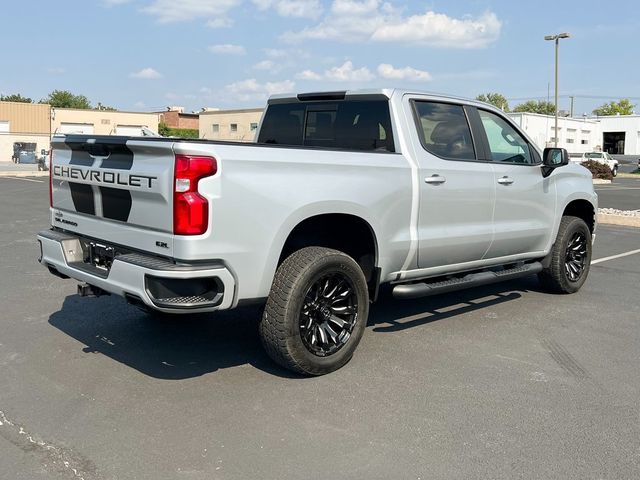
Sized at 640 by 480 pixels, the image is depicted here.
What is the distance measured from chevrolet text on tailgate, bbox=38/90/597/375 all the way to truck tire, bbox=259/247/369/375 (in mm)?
10

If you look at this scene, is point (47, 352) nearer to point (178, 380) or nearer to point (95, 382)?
point (95, 382)

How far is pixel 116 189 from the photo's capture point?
4.28 metres

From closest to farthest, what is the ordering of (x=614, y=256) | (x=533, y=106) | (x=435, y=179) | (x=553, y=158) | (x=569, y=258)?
(x=435, y=179), (x=553, y=158), (x=569, y=258), (x=614, y=256), (x=533, y=106)

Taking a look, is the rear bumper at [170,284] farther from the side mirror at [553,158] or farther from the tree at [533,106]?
the tree at [533,106]

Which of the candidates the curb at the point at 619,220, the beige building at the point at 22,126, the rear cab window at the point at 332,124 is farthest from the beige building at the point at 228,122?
the rear cab window at the point at 332,124

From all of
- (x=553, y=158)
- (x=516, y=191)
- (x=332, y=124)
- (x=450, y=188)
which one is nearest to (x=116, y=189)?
(x=332, y=124)

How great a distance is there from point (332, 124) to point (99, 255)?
2328 millimetres

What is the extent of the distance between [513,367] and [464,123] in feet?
7.28

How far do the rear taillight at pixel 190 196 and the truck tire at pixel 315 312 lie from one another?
28.5 inches

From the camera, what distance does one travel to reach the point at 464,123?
19.0 ft

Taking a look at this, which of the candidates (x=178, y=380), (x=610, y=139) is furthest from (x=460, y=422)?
(x=610, y=139)

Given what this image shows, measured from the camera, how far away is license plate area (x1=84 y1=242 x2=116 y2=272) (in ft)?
14.4

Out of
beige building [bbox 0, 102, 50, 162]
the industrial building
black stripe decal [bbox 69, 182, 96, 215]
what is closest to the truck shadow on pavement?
black stripe decal [bbox 69, 182, 96, 215]

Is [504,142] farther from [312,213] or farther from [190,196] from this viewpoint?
[190,196]
